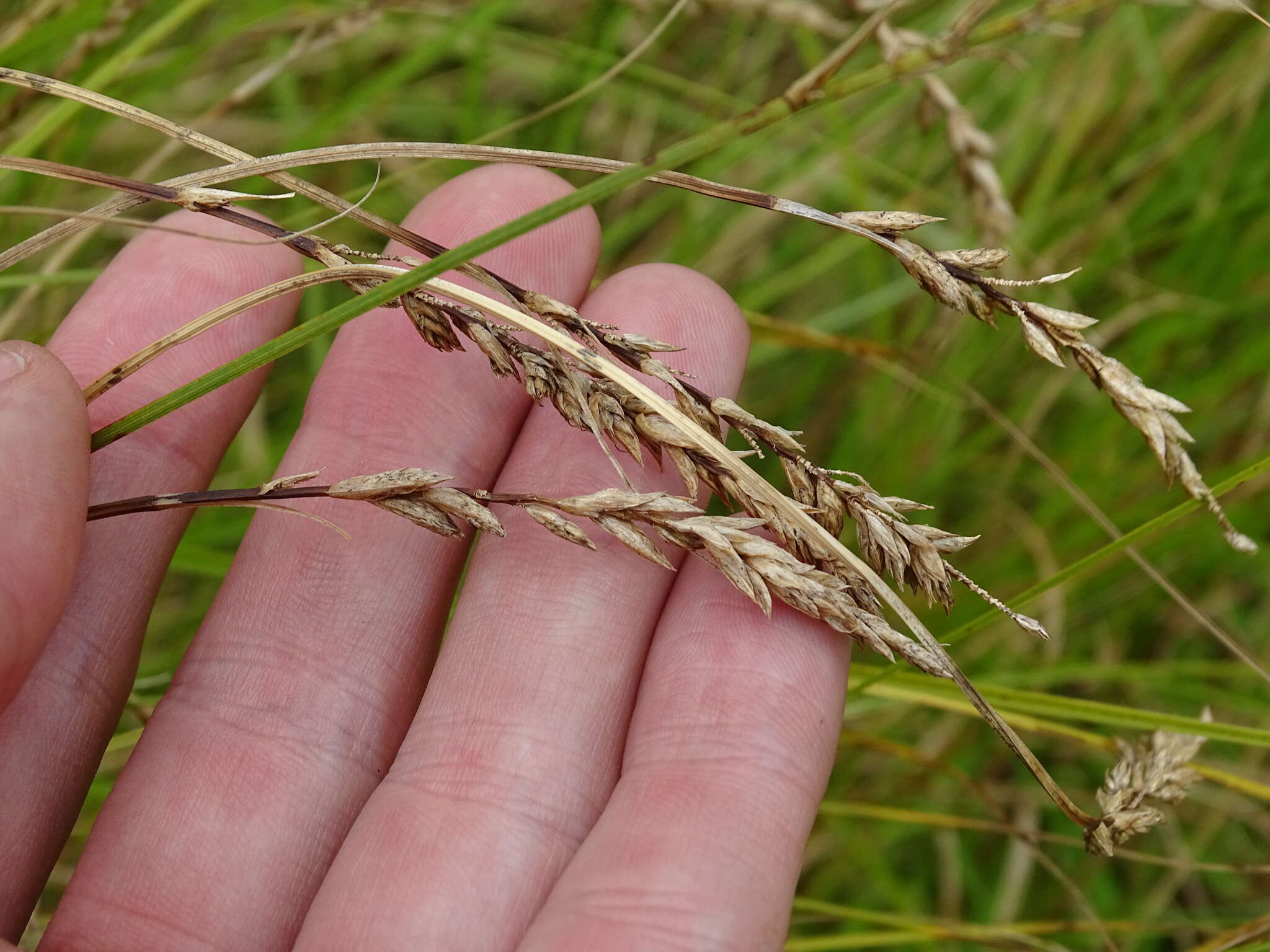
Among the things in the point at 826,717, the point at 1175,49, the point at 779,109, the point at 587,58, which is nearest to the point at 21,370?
the point at 779,109

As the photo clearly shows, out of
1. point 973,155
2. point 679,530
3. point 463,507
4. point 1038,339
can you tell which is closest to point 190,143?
point 463,507

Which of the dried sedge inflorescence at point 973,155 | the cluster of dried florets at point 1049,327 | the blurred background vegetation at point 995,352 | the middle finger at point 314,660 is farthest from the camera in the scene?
the blurred background vegetation at point 995,352

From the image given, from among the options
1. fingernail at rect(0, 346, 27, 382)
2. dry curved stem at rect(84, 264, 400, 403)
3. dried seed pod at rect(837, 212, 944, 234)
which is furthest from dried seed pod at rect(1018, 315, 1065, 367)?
fingernail at rect(0, 346, 27, 382)

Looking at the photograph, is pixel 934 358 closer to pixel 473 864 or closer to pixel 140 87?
pixel 473 864

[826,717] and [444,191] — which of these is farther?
[444,191]

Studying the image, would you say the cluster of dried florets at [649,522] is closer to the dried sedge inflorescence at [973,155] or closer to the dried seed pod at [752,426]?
the dried seed pod at [752,426]

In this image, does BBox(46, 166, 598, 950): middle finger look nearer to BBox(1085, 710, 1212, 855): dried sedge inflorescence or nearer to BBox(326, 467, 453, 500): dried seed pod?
BBox(326, 467, 453, 500): dried seed pod

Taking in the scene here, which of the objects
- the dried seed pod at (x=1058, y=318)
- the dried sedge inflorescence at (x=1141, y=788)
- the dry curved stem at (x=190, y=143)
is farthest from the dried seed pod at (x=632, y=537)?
the dried sedge inflorescence at (x=1141, y=788)
